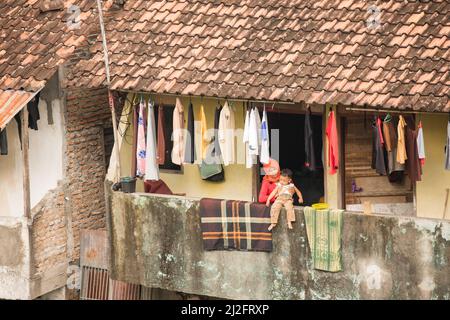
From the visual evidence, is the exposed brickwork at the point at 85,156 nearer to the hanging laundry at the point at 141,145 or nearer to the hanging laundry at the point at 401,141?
the hanging laundry at the point at 141,145

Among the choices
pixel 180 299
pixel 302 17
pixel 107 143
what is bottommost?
pixel 180 299

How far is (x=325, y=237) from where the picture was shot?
80.3 ft

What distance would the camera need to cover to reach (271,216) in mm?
24797

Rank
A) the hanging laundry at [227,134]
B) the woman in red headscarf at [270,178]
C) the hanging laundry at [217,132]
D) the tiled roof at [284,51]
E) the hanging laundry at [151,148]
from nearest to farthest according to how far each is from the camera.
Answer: the tiled roof at [284,51], the woman in red headscarf at [270,178], the hanging laundry at [227,134], the hanging laundry at [217,132], the hanging laundry at [151,148]

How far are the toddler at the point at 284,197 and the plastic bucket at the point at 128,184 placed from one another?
234 cm

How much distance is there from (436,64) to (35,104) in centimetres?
673

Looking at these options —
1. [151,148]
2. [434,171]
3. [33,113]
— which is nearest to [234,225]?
[151,148]

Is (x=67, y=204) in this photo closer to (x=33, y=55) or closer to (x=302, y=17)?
(x=33, y=55)

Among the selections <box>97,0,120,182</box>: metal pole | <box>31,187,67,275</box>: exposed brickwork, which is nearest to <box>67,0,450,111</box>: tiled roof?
<box>97,0,120,182</box>: metal pole

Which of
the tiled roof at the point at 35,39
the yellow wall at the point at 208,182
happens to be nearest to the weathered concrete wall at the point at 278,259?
the yellow wall at the point at 208,182

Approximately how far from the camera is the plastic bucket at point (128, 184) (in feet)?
85.5

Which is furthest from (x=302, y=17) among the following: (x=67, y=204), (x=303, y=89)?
(x=67, y=204)

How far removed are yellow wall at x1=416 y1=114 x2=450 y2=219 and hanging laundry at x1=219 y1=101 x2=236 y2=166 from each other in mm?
2797

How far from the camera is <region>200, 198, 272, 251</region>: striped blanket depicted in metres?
25.0
